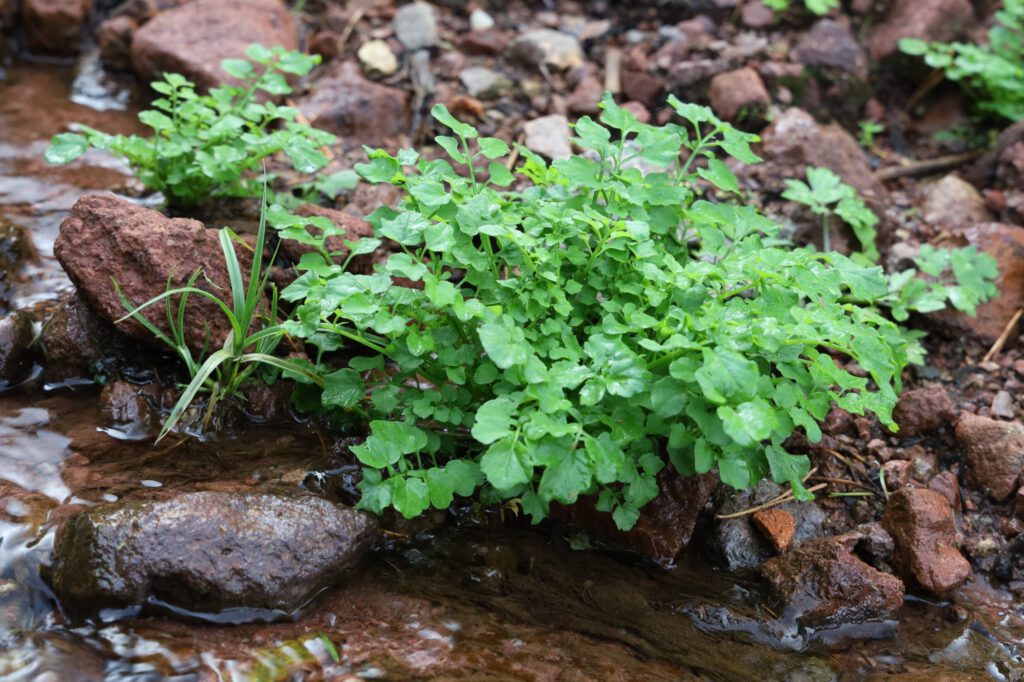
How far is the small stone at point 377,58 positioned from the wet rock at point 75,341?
2227mm

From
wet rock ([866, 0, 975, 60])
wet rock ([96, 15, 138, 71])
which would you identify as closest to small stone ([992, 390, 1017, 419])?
wet rock ([866, 0, 975, 60])

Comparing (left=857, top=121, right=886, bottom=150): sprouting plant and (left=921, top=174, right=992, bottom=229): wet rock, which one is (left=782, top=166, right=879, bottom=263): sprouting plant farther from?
(left=857, top=121, right=886, bottom=150): sprouting plant

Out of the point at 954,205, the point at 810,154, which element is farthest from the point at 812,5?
the point at 954,205

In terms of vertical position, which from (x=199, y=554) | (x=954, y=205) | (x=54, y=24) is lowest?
(x=199, y=554)

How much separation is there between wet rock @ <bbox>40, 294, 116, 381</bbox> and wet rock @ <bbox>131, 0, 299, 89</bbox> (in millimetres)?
1814

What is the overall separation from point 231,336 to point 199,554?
2.67ft

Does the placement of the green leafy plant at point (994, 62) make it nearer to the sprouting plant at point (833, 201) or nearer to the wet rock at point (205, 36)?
the sprouting plant at point (833, 201)

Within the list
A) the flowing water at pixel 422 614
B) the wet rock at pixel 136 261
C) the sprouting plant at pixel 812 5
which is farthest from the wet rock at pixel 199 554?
the sprouting plant at pixel 812 5

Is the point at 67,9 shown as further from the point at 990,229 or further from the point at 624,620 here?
the point at 990,229

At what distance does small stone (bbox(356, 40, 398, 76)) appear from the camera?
485 centimetres

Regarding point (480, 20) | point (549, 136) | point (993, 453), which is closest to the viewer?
point (993, 453)

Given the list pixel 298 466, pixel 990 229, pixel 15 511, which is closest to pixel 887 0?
pixel 990 229

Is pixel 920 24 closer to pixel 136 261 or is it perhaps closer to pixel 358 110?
pixel 358 110

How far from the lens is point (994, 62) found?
15.4 ft
